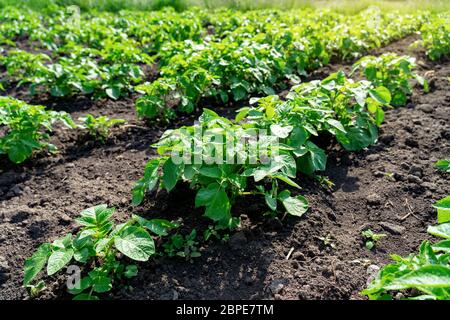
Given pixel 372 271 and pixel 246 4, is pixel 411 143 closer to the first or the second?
pixel 372 271

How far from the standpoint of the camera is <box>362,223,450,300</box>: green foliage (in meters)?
1.29

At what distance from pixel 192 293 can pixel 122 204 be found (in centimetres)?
81

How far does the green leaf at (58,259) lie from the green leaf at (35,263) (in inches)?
2.4

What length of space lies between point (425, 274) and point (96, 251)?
1.23 m

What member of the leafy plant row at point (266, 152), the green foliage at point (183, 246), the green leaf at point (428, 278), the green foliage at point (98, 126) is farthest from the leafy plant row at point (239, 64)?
the green leaf at point (428, 278)

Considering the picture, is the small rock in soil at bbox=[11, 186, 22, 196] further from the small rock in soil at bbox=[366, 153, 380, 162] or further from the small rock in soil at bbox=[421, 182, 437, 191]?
the small rock in soil at bbox=[421, 182, 437, 191]

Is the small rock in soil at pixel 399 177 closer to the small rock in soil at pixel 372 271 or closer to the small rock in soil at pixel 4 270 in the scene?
the small rock in soil at pixel 372 271

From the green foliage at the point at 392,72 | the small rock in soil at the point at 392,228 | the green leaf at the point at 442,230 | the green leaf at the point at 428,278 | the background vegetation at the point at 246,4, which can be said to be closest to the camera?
the green leaf at the point at 428,278

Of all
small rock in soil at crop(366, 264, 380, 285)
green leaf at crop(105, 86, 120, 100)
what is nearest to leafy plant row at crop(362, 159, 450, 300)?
small rock in soil at crop(366, 264, 380, 285)

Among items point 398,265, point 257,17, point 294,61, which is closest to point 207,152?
point 398,265

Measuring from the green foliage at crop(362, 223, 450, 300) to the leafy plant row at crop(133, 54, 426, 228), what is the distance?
631 mm

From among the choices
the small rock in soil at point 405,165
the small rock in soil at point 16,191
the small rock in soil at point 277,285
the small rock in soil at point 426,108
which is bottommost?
the small rock in soil at point 16,191

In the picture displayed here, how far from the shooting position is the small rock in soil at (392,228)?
2.37 meters
